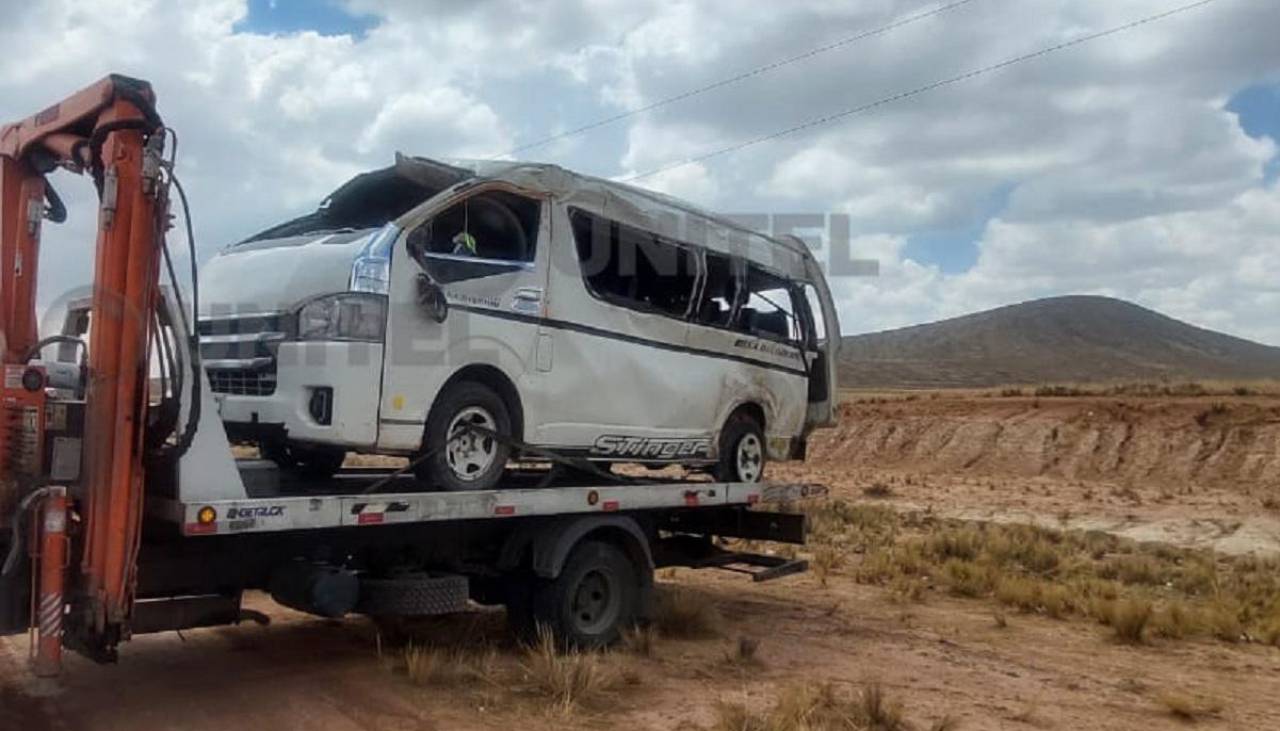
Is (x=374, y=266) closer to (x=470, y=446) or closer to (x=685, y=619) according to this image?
A: (x=470, y=446)

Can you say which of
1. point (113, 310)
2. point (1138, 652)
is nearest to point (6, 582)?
point (113, 310)

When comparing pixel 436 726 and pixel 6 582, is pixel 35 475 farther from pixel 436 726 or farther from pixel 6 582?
pixel 436 726

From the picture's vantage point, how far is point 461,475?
26.2ft

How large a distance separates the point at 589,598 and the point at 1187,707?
4.07 metres

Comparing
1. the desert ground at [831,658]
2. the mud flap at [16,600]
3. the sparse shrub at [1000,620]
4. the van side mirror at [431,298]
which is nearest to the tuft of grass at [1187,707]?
the desert ground at [831,658]

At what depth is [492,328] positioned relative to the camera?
26.4ft

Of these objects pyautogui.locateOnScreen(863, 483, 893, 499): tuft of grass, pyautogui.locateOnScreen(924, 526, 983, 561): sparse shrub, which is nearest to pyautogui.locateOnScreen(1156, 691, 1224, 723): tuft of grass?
pyautogui.locateOnScreen(924, 526, 983, 561): sparse shrub

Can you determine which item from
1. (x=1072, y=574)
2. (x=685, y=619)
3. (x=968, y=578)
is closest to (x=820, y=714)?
(x=685, y=619)

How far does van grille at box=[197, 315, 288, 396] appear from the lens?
7.31m

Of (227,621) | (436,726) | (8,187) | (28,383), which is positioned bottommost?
(436,726)

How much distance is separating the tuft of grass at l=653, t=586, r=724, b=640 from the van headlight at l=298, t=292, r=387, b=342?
377 cm

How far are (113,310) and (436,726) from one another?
2814mm

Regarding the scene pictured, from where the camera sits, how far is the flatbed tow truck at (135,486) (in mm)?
5953

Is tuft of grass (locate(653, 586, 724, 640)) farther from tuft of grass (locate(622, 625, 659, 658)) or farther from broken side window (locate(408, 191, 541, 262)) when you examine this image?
broken side window (locate(408, 191, 541, 262))
